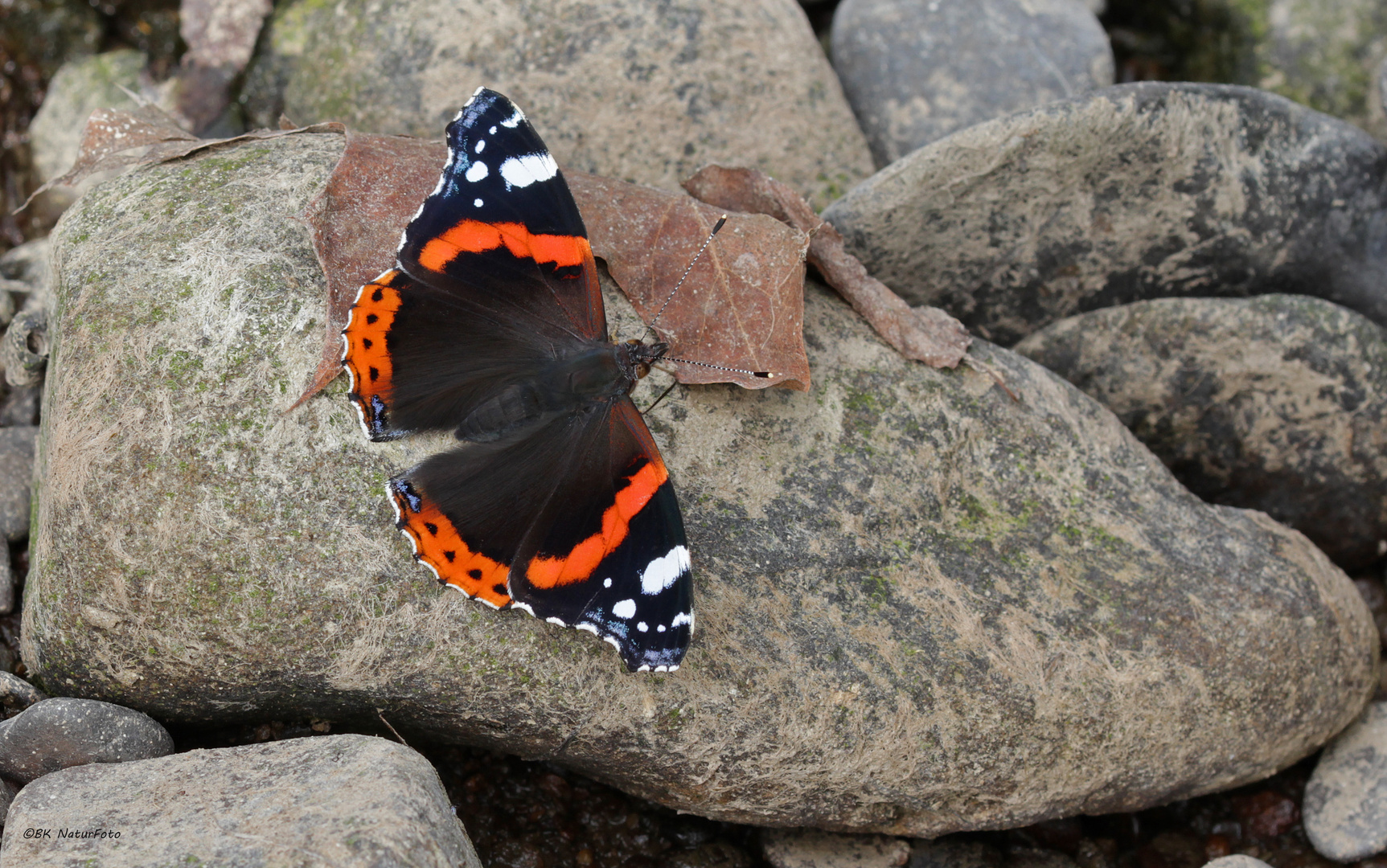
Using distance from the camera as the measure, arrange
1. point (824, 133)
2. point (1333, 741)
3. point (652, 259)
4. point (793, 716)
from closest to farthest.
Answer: point (793, 716) → point (652, 259) → point (1333, 741) → point (824, 133)

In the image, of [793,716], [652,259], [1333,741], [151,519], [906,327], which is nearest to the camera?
[151,519]

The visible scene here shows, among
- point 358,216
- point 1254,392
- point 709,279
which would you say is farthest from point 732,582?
point 1254,392

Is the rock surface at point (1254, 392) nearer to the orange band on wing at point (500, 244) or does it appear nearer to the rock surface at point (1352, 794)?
the rock surface at point (1352, 794)

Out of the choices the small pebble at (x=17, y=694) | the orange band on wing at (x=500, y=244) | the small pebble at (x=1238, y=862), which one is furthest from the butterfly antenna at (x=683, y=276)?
the small pebble at (x=1238, y=862)

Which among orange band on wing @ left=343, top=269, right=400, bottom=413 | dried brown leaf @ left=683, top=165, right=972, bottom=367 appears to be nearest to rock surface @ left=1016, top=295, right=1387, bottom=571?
dried brown leaf @ left=683, top=165, right=972, bottom=367

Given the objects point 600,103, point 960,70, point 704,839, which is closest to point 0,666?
point 704,839

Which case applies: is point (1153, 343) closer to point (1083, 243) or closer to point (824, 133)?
point (1083, 243)

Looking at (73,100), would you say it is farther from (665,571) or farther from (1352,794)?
(1352,794)

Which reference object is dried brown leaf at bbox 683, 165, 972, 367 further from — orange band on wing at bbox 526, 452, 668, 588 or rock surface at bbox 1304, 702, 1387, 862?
rock surface at bbox 1304, 702, 1387, 862
